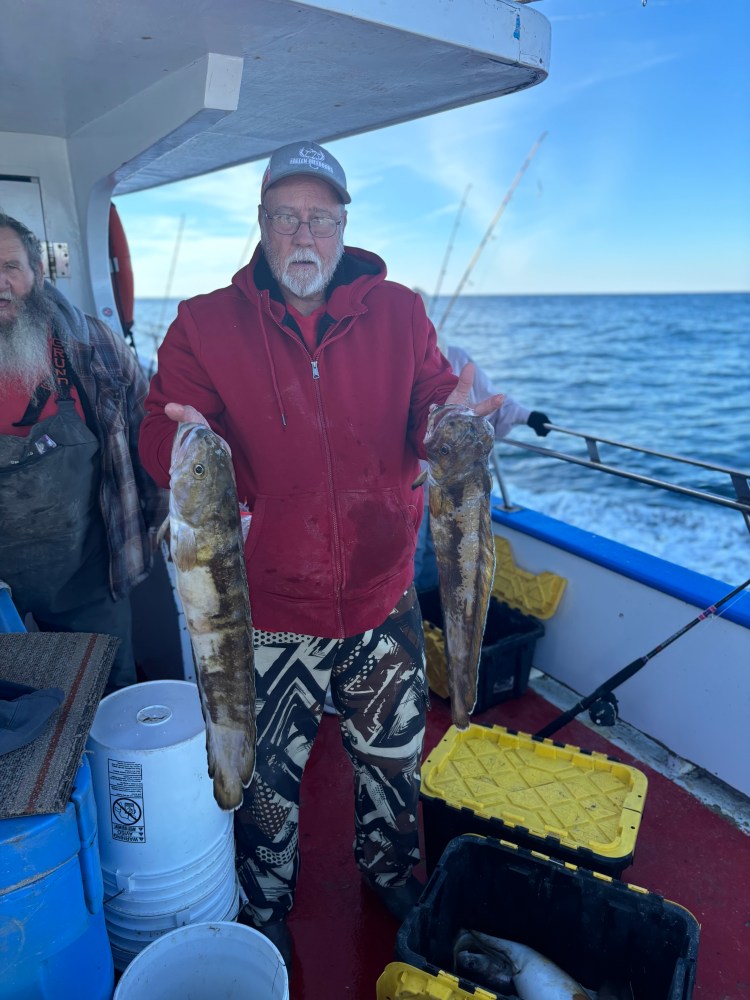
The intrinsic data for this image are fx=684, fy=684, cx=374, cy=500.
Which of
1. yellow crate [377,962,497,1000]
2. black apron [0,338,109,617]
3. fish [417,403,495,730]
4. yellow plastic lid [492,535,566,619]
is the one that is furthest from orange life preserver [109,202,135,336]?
yellow crate [377,962,497,1000]

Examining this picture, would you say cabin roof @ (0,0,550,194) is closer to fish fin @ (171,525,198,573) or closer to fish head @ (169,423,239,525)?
fish head @ (169,423,239,525)

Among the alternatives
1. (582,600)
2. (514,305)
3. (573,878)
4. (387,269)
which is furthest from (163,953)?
(514,305)

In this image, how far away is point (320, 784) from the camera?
150 inches

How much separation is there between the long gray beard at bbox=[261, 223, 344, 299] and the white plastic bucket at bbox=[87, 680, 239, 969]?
5.30ft

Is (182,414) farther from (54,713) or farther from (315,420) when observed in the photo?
(54,713)

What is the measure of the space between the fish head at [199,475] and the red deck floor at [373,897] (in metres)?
2.05

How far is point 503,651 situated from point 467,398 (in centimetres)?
252

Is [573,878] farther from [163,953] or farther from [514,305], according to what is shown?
[514,305]

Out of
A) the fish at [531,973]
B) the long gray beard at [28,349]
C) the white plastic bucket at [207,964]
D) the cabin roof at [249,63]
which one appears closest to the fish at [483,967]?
the fish at [531,973]

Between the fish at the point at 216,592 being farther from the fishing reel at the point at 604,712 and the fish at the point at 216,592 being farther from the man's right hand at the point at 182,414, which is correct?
the fishing reel at the point at 604,712

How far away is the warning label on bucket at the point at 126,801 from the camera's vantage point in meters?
2.39

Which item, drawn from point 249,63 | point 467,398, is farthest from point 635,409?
point 467,398

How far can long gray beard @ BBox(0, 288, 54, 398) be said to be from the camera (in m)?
3.20

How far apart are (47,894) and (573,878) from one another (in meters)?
1.76
